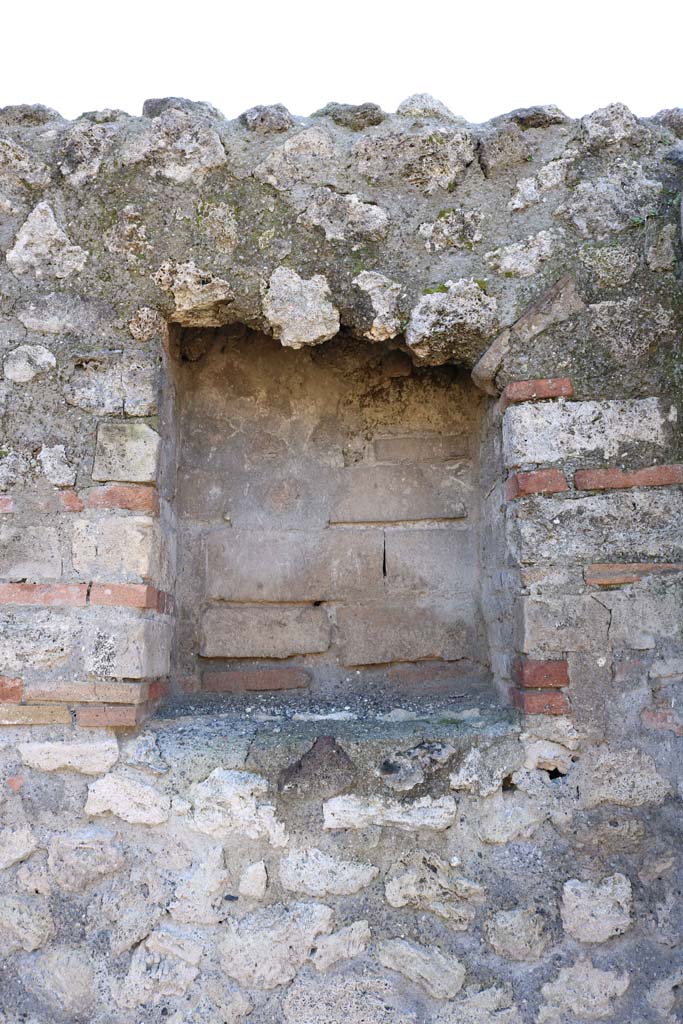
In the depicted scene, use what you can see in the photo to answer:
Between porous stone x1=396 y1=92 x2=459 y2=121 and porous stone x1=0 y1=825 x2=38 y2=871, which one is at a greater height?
porous stone x1=396 y1=92 x2=459 y2=121

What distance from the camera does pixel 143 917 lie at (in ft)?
7.89

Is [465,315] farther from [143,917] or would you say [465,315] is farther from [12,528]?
[143,917]

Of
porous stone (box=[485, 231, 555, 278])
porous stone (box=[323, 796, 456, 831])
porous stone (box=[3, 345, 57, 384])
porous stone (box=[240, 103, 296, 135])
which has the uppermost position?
porous stone (box=[240, 103, 296, 135])

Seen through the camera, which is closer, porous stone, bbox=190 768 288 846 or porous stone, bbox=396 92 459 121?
porous stone, bbox=190 768 288 846

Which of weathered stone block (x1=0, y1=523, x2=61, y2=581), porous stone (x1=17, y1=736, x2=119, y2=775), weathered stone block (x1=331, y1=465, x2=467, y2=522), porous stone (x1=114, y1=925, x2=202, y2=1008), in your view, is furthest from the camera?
weathered stone block (x1=331, y1=465, x2=467, y2=522)

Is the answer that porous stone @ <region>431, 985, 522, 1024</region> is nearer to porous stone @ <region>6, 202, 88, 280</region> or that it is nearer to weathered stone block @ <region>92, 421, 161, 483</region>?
weathered stone block @ <region>92, 421, 161, 483</region>

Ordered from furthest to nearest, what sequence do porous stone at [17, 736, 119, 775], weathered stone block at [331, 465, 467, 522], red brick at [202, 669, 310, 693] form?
1. weathered stone block at [331, 465, 467, 522]
2. red brick at [202, 669, 310, 693]
3. porous stone at [17, 736, 119, 775]

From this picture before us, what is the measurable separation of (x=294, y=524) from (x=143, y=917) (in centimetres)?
140

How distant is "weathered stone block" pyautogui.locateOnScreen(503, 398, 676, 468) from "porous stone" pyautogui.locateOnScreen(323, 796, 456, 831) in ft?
3.60

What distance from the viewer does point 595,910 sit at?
240 cm

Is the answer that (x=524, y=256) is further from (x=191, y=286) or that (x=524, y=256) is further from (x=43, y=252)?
(x=43, y=252)

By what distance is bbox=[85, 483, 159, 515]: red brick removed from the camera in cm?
261

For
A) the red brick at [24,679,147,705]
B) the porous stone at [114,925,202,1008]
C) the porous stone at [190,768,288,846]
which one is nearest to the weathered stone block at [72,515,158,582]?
the red brick at [24,679,147,705]

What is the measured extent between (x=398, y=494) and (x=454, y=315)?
29.0 inches
